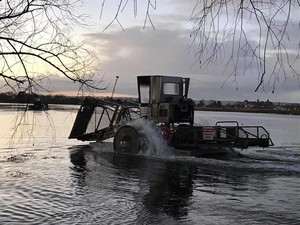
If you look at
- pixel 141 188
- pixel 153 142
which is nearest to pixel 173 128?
pixel 153 142

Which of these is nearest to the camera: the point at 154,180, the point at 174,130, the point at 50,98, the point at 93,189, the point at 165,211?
the point at 50,98

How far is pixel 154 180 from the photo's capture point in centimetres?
1270

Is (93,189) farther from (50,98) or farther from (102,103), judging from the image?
(102,103)

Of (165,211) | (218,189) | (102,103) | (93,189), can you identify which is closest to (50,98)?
(165,211)

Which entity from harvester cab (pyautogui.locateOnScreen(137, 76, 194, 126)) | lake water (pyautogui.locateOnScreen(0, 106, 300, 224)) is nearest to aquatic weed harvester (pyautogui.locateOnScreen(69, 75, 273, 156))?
harvester cab (pyautogui.locateOnScreen(137, 76, 194, 126))

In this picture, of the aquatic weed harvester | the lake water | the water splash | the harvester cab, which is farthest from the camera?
the harvester cab

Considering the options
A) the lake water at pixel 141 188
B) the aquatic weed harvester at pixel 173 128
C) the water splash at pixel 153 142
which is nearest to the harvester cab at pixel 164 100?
the aquatic weed harvester at pixel 173 128

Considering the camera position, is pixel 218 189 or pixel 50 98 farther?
pixel 218 189

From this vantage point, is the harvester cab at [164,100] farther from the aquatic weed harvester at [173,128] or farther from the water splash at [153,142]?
the water splash at [153,142]

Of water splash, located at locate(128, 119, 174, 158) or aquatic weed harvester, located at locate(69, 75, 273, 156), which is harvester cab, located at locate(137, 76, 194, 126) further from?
water splash, located at locate(128, 119, 174, 158)

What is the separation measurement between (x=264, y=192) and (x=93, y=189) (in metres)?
4.12

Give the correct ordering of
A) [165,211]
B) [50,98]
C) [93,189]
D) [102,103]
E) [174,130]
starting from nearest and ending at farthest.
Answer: [50,98] < [165,211] < [93,189] < [174,130] < [102,103]

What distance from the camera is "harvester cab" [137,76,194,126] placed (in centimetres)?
1809

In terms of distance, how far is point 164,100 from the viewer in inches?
723
